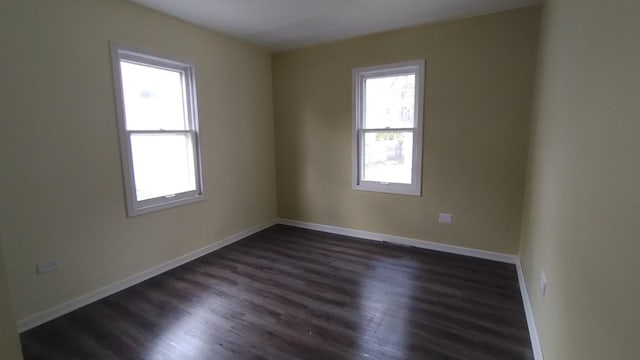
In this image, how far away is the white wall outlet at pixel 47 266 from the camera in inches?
92.5

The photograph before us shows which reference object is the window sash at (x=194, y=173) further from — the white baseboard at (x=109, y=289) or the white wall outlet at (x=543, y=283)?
the white wall outlet at (x=543, y=283)

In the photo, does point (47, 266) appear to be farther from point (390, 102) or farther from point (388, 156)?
point (390, 102)

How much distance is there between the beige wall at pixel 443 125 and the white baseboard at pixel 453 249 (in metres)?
0.07

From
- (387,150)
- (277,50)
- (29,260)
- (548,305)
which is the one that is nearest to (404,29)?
(387,150)

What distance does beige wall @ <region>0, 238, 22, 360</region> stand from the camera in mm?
1496

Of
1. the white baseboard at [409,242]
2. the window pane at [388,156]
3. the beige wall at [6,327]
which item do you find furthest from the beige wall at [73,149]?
the window pane at [388,156]

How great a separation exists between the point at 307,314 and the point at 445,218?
2.06 meters

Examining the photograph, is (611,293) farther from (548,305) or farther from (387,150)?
(387,150)

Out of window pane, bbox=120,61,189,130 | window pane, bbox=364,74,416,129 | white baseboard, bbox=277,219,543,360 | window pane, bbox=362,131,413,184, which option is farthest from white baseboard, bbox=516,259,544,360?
window pane, bbox=120,61,189,130

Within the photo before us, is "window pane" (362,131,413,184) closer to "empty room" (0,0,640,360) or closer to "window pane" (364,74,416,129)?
"empty room" (0,0,640,360)

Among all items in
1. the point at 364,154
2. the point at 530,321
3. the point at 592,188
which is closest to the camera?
the point at 592,188

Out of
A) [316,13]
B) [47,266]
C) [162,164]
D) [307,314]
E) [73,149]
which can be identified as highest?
[316,13]

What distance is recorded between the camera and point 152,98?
10.2 ft

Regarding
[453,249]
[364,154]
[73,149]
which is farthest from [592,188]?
[73,149]
